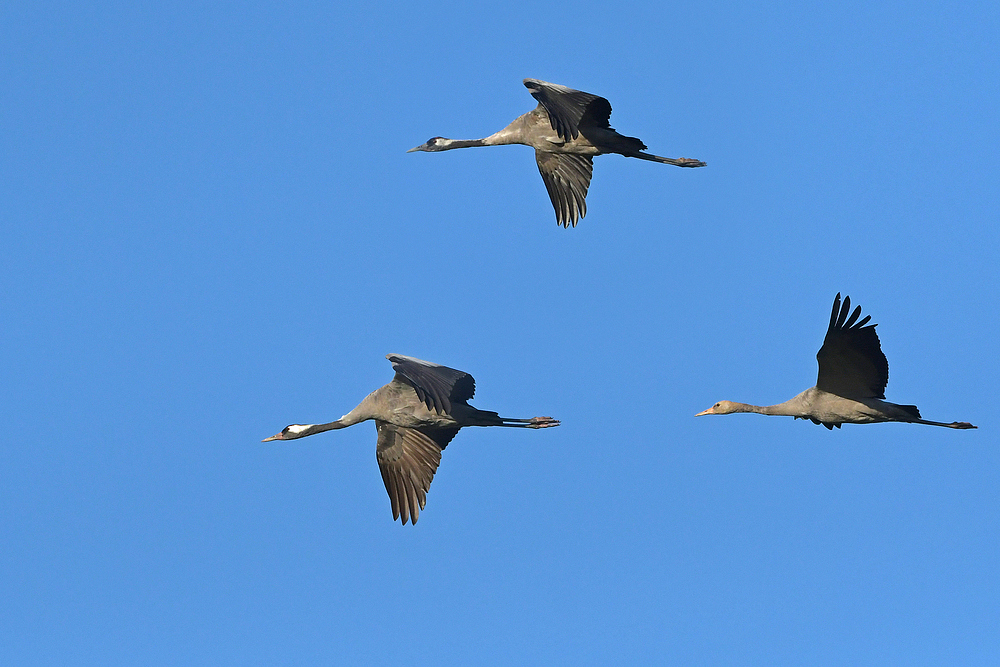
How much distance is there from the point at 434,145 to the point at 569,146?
2555 mm

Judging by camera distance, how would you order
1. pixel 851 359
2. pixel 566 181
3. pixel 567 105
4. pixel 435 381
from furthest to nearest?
pixel 566 181
pixel 567 105
pixel 851 359
pixel 435 381

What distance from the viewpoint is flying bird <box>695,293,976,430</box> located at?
18391mm

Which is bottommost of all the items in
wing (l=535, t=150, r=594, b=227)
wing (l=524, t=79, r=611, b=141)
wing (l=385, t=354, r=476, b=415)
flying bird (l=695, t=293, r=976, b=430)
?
wing (l=385, t=354, r=476, b=415)

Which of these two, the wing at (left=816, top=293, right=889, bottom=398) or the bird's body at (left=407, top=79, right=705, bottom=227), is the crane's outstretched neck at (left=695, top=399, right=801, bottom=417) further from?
the bird's body at (left=407, top=79, right=705, bottom=227)

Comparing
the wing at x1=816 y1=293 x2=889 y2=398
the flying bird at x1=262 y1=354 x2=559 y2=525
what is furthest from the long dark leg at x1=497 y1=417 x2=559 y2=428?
the wing at x1=816 y1=293 x2=889 y2=398

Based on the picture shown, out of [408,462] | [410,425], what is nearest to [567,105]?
[410,425]

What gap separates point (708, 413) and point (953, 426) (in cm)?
323

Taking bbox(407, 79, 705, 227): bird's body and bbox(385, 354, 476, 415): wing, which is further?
bbox(407, 79, 705, 227): bird's body

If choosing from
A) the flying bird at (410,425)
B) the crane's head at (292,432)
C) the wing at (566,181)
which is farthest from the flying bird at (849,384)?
the crane's head at (292,432)

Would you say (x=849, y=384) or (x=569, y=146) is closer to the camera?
(x=849, y=384)

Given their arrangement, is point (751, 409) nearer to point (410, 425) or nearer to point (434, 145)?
point (410, 425)

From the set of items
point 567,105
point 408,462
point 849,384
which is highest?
point 567,105

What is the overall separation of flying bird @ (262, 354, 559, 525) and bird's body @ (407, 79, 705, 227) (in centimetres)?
346

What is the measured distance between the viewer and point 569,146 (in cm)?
2134
